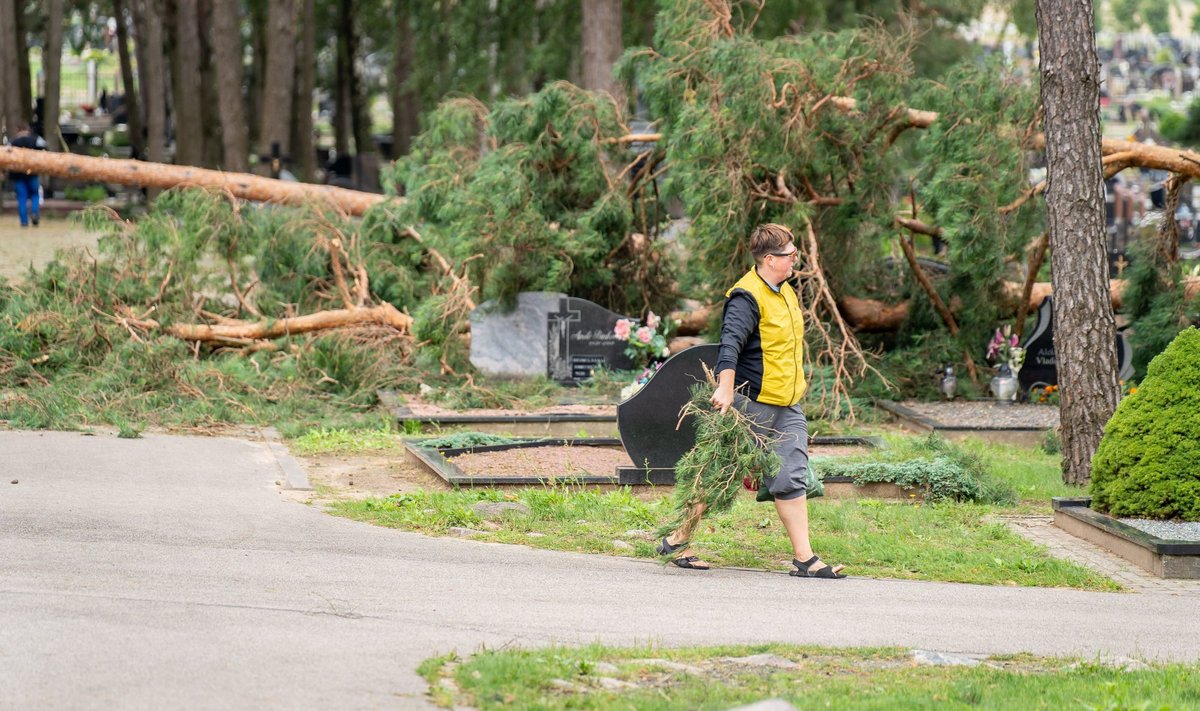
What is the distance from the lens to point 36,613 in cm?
622

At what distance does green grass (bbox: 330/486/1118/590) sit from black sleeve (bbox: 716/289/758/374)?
124 centimetres

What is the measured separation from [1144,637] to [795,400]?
2094mm

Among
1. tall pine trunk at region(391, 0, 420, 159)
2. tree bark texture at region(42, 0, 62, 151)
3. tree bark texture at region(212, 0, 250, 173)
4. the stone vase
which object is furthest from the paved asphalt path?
tree bark texture at region(42, 0, 62, 151)

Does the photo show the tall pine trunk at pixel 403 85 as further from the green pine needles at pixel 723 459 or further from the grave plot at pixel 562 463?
the green pine needles at pixel 723 459

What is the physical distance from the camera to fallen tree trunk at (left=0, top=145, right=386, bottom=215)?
18.3 m

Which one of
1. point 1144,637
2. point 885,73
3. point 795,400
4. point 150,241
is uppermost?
point 885,73

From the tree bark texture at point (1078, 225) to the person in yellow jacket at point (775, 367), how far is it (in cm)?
379

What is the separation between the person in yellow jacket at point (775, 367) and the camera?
773 cm

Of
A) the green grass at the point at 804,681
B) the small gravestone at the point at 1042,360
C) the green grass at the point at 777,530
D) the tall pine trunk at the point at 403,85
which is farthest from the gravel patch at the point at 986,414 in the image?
the tall pine trunk at the point at 403,85

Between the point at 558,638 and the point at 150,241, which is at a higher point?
the point at 150,241

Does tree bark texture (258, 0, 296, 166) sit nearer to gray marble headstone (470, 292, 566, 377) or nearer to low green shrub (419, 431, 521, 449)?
gray marble headstone (470, 292, 566, 377)

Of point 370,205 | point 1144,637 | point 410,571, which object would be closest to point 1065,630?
point 1144,637

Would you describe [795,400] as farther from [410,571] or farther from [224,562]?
[224,562]

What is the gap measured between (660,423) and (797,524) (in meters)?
2.69
